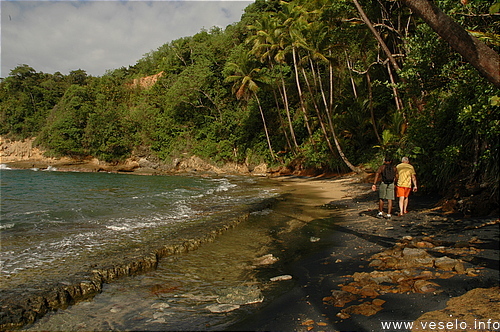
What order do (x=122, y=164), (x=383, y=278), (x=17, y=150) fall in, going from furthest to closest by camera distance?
(x=17, y=150)
(x=122, y=164)
(x=383, y=278)

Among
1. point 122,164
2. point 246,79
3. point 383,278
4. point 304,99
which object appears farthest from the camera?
point 122,164

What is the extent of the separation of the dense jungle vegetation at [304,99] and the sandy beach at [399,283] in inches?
78.8

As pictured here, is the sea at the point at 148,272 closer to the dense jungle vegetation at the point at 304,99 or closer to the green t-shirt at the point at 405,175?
the green t-shirt at the point at 405,175

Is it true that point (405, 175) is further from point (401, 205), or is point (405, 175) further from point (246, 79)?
point (246, 79)

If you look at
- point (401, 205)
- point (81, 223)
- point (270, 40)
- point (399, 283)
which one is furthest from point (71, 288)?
point (270, 40)

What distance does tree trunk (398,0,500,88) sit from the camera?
2.60 metres

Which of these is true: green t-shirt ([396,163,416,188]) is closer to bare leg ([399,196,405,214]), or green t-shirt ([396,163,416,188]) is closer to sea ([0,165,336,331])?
bare leg ([399,196,405,214])

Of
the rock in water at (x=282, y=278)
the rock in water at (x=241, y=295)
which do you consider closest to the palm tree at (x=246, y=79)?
the rock in water at (x=282, y=278)

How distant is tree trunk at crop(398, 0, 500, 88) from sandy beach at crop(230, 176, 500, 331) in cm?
207

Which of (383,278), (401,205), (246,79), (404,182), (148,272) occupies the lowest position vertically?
(148,272)

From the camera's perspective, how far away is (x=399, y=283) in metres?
3.49

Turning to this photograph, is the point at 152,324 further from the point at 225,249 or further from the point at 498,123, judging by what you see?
the point at 498,123

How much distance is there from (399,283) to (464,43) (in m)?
2.60

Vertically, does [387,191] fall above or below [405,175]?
below
